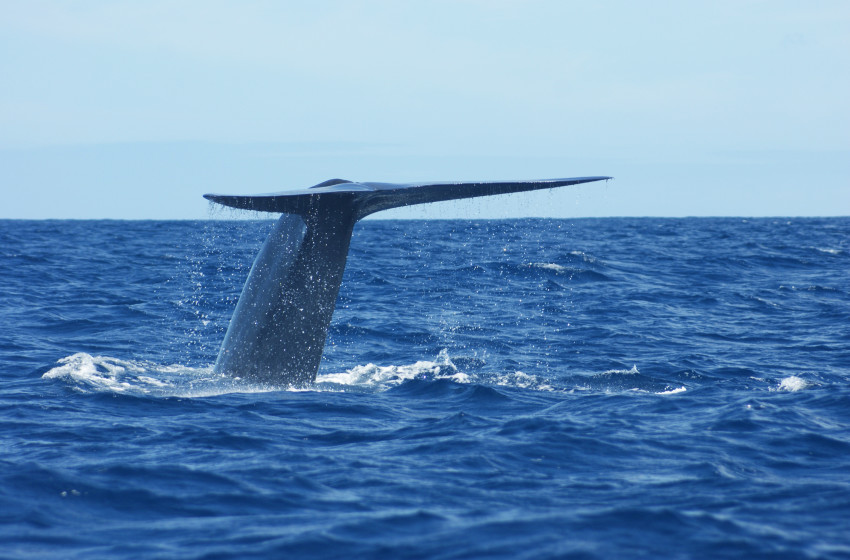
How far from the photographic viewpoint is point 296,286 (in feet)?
31.7

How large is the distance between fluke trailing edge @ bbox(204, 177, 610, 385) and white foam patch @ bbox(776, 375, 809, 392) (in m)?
5.34

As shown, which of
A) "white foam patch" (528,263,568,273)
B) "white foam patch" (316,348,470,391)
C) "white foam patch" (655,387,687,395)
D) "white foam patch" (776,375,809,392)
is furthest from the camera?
"white foam patch" (528,263,568,273)

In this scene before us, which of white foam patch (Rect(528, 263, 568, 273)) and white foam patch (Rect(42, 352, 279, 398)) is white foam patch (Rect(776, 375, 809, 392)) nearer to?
white foam patch (Rect(42, 352, 279, 398))

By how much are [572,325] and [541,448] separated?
9946mm

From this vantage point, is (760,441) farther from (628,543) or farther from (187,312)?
(187,312)

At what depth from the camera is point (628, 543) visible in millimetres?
5398

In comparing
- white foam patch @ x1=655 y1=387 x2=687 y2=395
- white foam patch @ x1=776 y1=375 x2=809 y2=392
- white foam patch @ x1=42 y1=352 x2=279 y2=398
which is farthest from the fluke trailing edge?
white foam patch @ x1=776 y1=375 x2=809 y2=392

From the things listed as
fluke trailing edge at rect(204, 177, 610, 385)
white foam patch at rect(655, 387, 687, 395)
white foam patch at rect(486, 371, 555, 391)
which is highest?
fluke trailing edge at rect(204, 177, 610, 385)

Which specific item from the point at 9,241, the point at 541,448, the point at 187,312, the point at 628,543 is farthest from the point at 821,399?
the point at 9,241

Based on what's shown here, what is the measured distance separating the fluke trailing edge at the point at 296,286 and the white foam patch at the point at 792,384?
17.5ft

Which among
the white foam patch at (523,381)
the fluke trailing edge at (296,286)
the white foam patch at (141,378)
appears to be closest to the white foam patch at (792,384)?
the white foam patch at (523,381)

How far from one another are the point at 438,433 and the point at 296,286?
7.71 feet

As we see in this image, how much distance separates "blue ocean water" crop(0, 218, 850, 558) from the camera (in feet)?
18.5

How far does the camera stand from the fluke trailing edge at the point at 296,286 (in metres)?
9.60
